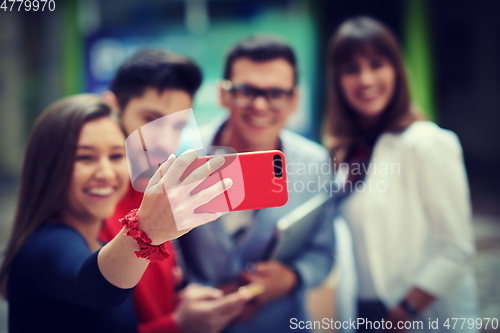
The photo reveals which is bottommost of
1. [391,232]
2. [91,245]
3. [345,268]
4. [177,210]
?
[345,268]

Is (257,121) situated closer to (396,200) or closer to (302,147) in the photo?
(302,147)

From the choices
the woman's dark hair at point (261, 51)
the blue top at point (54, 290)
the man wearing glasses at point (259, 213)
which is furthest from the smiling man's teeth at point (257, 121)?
the blue top at point (54, 290)

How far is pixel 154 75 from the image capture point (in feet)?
3.01

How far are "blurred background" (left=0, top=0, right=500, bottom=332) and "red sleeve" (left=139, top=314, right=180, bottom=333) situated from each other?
371mm

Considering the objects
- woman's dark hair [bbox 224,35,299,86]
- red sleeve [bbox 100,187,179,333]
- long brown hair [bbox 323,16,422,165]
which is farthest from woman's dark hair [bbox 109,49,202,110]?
long brown hair [bbox 323,16,422,165]

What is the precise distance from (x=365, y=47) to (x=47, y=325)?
2.80ft

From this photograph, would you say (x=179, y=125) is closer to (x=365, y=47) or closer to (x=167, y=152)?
(x=167, y=152)

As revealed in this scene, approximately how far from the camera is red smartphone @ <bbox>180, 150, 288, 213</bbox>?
553 mm

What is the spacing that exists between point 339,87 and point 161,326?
2.20 feet

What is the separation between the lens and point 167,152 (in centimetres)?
79

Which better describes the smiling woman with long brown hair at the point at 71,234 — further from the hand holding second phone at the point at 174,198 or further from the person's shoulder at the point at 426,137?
the person's shoulder at the point at 426,137

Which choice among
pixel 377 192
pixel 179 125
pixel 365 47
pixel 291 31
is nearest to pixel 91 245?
pixel 179 125

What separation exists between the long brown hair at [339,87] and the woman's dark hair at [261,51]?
110mm

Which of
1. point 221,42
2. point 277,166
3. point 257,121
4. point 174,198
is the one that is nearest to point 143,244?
point 174,198
